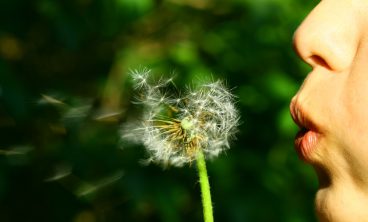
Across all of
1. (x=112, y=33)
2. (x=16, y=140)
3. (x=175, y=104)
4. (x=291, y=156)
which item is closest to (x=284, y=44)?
(x=291, y=156)

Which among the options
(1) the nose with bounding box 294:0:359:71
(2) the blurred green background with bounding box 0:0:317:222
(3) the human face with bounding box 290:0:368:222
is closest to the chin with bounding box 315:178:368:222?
(3) the human face with bounding box 290:0:368:222

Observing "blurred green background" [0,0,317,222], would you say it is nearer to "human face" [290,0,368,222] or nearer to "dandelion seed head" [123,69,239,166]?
"dandelion seed head" [123,69,239,166]

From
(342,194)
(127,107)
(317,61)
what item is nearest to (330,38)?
(317,61)

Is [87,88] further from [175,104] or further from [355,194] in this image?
[355,194]

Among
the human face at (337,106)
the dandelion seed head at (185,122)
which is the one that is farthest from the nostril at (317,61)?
the dandelion seed head at (185,122)

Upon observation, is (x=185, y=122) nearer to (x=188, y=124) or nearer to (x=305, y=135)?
(x=188, y=124)

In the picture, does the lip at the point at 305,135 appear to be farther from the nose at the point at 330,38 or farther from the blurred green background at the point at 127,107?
the blurred green background at the point at 127,107

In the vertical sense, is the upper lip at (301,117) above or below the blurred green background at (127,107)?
below
